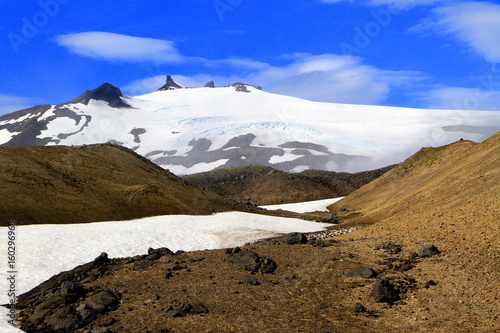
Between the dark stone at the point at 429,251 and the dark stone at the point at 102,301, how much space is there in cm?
1330

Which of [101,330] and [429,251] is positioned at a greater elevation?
[429,251]

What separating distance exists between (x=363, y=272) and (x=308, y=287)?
2664mm

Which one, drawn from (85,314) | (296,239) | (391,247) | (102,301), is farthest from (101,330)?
(391,247)

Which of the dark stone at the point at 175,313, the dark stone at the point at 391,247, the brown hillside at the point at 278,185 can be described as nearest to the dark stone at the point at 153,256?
the dark stone at the point at 175,313

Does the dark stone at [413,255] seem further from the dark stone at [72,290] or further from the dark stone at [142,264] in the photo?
the dark stone at [72,290]

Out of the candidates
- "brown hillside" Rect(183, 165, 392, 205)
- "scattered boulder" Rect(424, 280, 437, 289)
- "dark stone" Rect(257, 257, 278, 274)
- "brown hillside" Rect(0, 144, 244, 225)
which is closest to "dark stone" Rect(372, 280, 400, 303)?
"scattered boulder" Rect(424, 280, 437, 289)

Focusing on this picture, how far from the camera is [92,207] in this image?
38.2 meters

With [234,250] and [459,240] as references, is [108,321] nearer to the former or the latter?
[234,250]

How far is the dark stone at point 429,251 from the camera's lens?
1958 centimetres

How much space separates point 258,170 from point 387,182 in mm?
53951

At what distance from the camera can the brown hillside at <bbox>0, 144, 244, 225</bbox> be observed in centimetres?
3475

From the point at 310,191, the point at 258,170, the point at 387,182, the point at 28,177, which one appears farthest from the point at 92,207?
the point at 258,170

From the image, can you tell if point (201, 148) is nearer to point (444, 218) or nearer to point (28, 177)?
point (28, 177)

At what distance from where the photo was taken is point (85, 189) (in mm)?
41188
